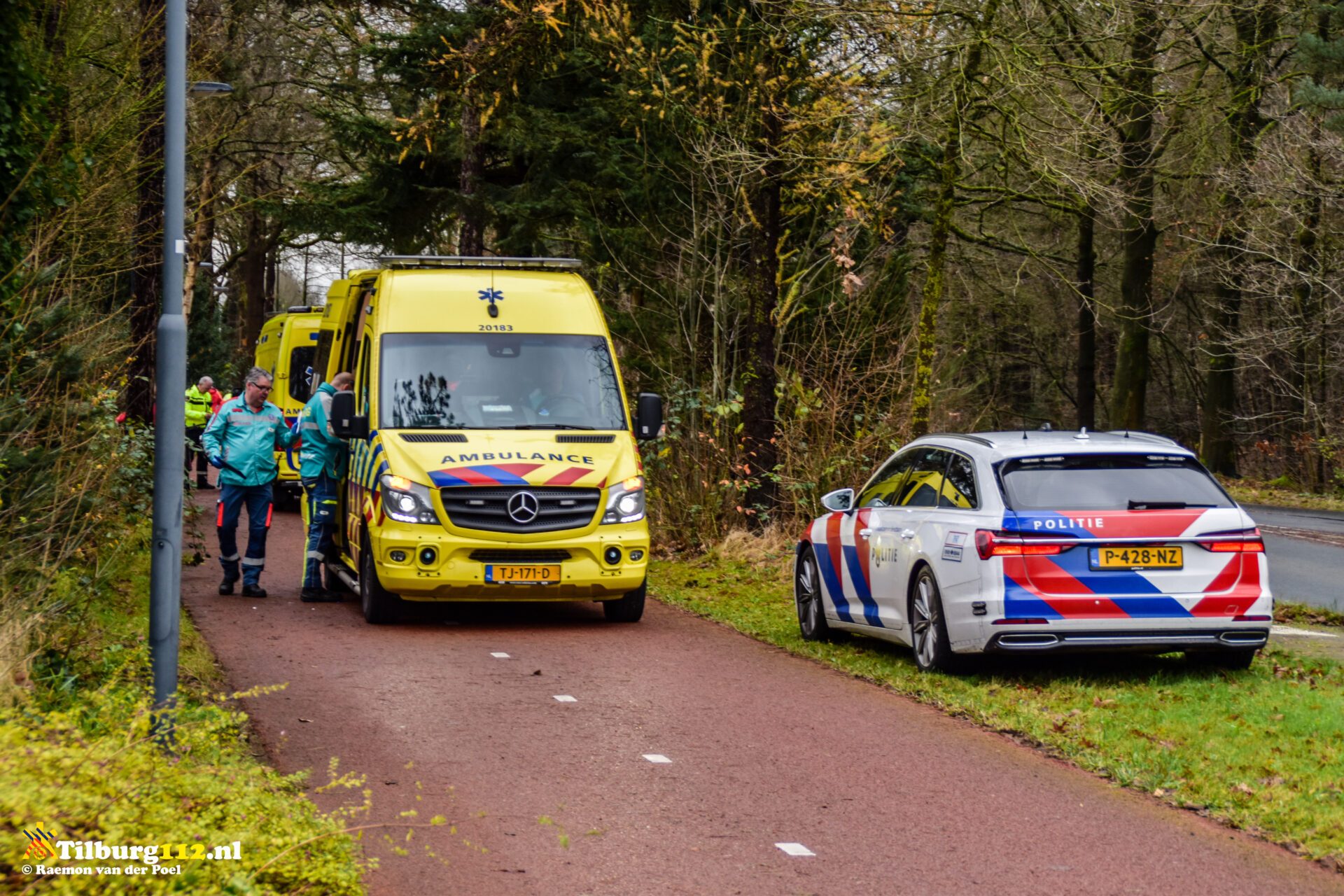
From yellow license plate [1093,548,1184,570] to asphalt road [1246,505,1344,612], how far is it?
5448 mm

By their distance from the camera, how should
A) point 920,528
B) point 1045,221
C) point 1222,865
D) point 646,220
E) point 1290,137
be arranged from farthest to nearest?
point 1045,221, point 1290,137, point 646,220, point 920,528, point 1222,865

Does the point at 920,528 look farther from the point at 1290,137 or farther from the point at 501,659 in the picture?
the point at 1290,137

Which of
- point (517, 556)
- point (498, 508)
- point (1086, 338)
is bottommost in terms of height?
point (517, 556)

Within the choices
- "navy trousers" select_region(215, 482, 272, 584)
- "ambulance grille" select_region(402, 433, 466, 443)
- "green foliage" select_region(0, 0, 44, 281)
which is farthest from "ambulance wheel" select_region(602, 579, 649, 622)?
"green foliage" select_region(0, 0, 44, 281)

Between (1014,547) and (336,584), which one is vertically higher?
(1014,547)

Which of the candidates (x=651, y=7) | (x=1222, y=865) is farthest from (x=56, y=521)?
(x=651, y=7)

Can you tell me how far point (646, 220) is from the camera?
22844 millimetres

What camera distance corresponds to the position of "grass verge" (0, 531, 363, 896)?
4.52 m

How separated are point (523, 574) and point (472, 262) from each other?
3.37 m

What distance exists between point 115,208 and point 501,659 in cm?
776

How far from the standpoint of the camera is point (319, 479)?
46.6ft

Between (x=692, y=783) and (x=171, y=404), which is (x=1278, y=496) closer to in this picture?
(x=692, y=783)

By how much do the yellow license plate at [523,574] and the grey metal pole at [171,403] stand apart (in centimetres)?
515

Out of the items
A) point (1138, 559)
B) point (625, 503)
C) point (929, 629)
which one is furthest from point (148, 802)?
point (625, 503)
